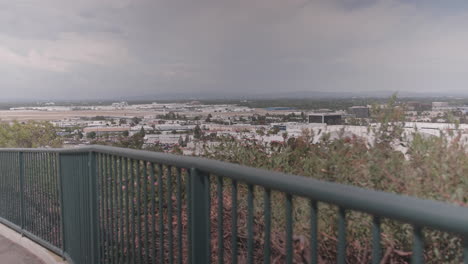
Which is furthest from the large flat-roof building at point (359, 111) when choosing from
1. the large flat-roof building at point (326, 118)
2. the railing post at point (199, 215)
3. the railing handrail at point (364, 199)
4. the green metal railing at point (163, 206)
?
the railing handrail at point (364, 199)

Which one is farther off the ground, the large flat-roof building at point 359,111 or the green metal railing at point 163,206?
the large flat-roof building at point 359,111

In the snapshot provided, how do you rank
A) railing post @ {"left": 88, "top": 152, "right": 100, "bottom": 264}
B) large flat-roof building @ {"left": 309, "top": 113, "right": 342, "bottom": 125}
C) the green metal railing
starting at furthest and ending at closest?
1. large flat-roof building @ {"left": 309, "top": 113, "right": 342, "bottom": 125}
2. railing post @ {"left": 88, "top": 152, "right": 100, "bottom": 264}
3. the green metal railing

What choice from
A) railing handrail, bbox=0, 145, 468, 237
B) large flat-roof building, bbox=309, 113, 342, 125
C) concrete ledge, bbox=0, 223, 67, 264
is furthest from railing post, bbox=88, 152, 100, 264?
large flat-roof building, bbox=309, 113, 342, 125

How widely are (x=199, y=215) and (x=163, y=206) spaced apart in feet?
1.98

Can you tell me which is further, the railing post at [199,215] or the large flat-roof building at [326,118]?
the large flat-roof building at [326,118]

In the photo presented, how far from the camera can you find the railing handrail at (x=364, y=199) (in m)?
1.14

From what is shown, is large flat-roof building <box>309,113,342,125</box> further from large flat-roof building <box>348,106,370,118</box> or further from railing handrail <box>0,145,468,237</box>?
railing handrail <box>0,145,468,237</box>

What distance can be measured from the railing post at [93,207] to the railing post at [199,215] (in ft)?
5.83

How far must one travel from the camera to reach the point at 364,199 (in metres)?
1.37

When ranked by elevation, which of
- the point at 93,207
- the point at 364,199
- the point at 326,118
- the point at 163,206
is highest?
the point at 326,118

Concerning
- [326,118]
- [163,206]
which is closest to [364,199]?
[163,206]

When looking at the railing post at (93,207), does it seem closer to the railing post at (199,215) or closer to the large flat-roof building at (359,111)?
the railing post at (199,215)

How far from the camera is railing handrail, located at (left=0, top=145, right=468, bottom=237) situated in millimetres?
1145

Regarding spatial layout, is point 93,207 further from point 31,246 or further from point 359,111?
point 359,111
